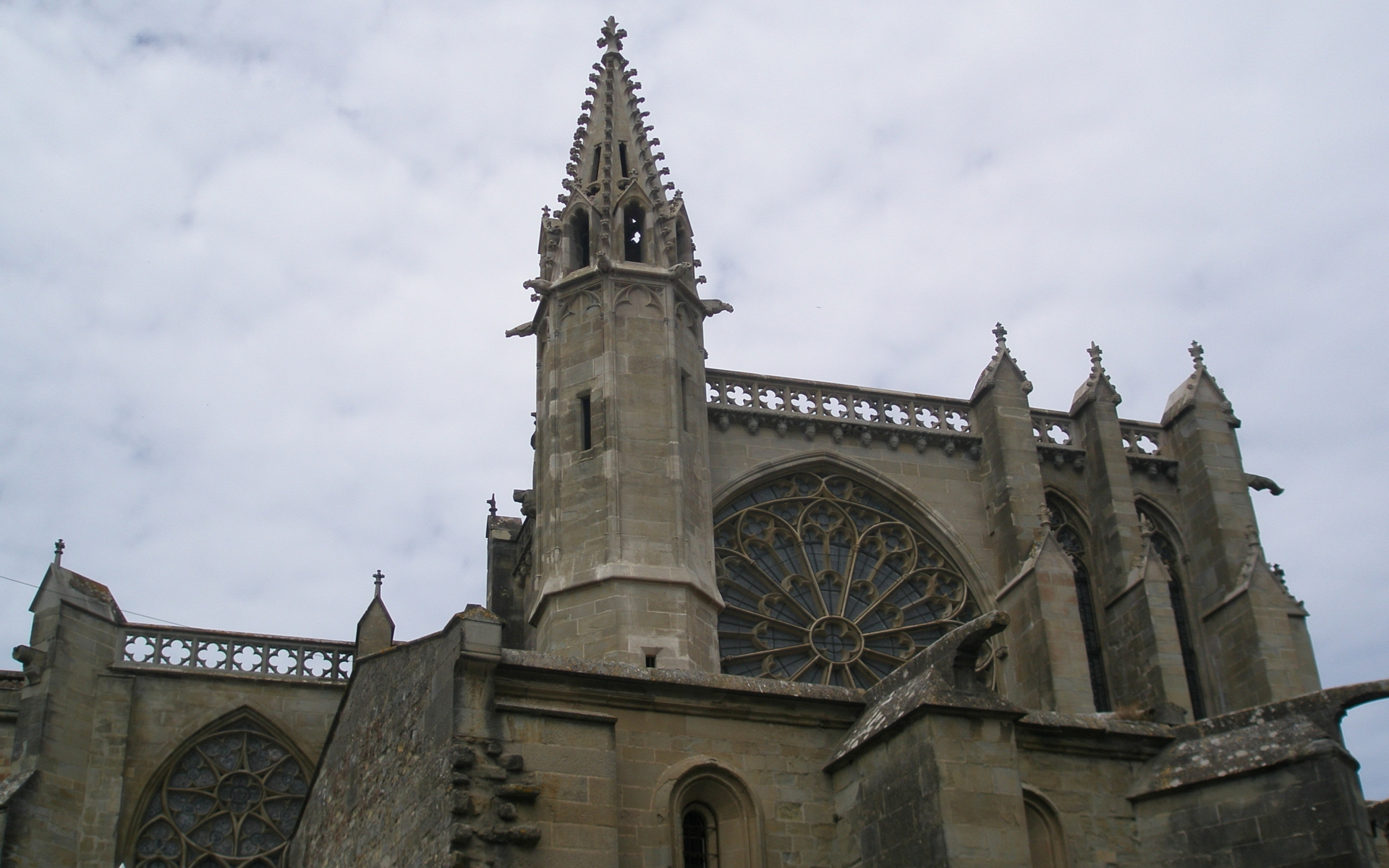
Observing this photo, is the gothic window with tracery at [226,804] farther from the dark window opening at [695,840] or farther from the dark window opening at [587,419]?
the dark window opening at [695,840]

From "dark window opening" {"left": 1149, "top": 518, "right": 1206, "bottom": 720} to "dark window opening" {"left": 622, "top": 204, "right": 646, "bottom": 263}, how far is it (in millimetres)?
7905

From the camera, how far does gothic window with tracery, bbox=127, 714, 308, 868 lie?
61.3 ft

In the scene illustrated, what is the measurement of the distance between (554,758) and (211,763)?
10268 millimetres

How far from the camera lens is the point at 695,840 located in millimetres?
11516

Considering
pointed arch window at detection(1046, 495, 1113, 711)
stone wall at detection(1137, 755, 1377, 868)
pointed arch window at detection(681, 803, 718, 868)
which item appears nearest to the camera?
stone wall at detection(1137, 755, 1377, 868)

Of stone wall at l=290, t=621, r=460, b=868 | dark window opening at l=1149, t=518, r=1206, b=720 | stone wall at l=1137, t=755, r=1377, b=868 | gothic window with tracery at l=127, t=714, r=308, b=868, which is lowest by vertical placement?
stone wall at l=1137, t=755, r=1377, b=868

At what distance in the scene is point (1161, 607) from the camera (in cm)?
1945

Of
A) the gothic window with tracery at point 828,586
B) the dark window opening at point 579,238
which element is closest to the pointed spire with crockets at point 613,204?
the dark window opening at point 579,238

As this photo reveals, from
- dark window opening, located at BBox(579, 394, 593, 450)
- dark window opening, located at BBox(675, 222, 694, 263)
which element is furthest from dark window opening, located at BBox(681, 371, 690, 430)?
dark window opening, located at BBox(675, 222, 694, 263)

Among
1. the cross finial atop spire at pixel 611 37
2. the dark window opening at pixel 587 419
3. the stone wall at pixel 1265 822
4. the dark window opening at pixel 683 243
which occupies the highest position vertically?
the cross finial atop spire at pixel 611 37

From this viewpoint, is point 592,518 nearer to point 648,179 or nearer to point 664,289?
point 664,289

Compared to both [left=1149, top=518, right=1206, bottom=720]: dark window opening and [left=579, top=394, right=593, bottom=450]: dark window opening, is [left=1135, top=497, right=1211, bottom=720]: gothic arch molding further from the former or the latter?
[left=579, top=394, right=593, bottom=450]: dark window opening

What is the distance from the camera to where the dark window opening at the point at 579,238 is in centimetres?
2014

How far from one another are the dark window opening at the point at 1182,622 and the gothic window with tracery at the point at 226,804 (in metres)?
11.4
